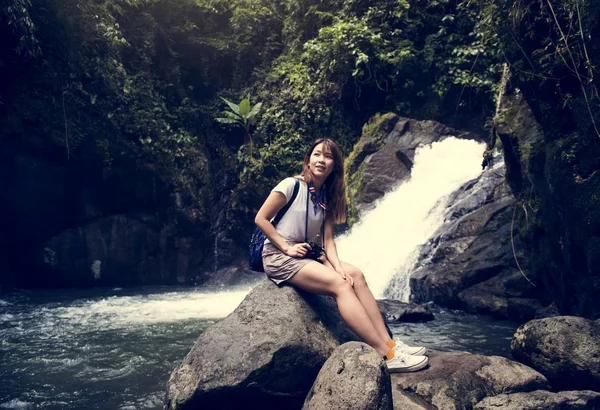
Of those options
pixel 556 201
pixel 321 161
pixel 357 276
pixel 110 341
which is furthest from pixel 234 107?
pixel 357 276

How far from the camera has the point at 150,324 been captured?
8.04 m

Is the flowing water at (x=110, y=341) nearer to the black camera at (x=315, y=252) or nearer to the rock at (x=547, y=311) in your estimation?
the rock at (x=547, y=311)

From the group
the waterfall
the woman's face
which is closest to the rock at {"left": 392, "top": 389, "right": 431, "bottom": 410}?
the woman's face

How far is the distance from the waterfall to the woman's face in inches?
234

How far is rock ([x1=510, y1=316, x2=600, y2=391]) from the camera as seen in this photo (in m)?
4.58

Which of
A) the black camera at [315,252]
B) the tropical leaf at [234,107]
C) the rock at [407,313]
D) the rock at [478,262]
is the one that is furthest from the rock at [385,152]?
the black camera at [315,252]

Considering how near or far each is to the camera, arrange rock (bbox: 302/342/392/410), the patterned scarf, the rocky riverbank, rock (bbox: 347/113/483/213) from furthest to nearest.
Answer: rock (bbox: 347/113/483/213) → the patterned scarf → the rocky riverbank → rock (bbox: 302/342/392/410)

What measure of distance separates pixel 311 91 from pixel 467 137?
487 centimetres

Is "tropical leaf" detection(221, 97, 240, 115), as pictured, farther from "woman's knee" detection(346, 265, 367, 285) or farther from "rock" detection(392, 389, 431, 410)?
"rock" detection(392, 389, 431, 410)

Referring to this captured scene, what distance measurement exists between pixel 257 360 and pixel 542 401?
7.34 ft

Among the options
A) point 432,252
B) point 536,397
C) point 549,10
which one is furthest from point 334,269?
point 432,252

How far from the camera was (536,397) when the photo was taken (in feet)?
13.1

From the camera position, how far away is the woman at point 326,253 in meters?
4.14

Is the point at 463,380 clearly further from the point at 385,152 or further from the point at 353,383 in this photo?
the point at 385,152
